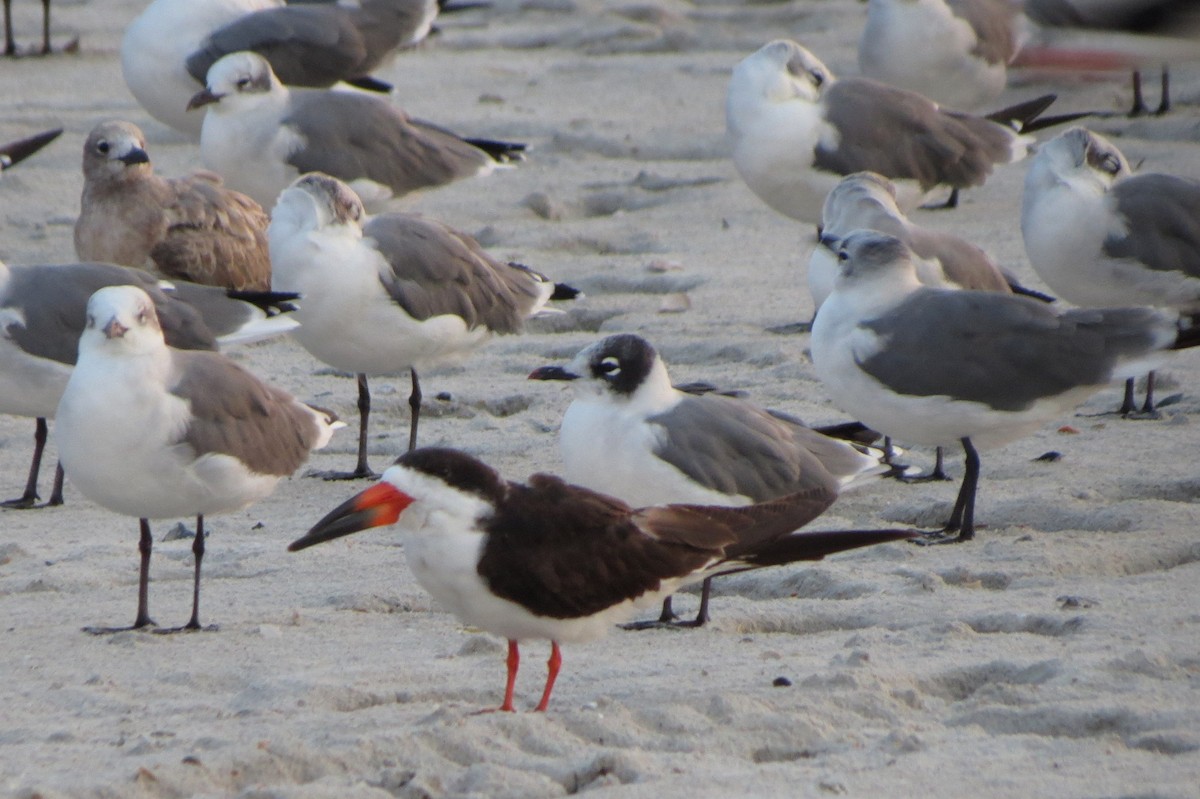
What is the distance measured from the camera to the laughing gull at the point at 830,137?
29.6 ft

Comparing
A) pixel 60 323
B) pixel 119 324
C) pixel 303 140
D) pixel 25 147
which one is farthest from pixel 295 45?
pixel 119 324

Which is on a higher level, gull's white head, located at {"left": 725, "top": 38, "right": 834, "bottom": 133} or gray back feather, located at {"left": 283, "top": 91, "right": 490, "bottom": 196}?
gull's white head, located at {"left": 725, "top": 38, "right": 834, "bottom": 133}

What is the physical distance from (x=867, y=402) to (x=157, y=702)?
2.50 m

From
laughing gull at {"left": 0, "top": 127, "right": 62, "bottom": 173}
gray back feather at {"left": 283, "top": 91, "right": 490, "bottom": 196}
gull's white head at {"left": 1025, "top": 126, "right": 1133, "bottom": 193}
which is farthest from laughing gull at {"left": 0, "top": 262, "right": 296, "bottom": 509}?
gull's white head at {"left": 1025, "top": 126, "right": 1133, "bottom": 193}

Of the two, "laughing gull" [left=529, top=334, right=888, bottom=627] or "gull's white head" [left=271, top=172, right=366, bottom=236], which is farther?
"gull's white head" [left=271, top=172, right=366, bottom=236]

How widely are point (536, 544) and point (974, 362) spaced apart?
2095 millimetres

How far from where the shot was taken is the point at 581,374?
17.7ft

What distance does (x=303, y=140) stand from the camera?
883 centimetres

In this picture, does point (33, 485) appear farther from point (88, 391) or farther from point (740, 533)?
point (740, 533)

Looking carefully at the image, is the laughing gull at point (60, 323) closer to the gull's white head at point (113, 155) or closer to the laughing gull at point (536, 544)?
the gull's white head at point (113, 155)

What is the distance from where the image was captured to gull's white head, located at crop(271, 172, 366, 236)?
22.2 ft

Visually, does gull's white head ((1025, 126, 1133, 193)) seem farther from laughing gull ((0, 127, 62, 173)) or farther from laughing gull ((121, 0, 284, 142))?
laughing gull ((0, 127, 62, 173))

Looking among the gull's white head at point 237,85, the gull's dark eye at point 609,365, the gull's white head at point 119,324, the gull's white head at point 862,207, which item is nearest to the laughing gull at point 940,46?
the gull's white head at point 862,207

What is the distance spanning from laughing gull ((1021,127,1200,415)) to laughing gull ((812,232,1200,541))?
150cm
